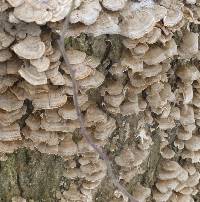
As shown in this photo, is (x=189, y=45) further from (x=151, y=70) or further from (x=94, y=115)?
(x=94, y=115)

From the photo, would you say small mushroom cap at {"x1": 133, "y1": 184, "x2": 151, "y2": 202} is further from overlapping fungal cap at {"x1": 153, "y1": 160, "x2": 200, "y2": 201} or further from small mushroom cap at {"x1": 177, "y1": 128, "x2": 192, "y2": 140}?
small mushroom cap at {"x1": 177, "y1": 128, "x2": 192, "y2": 140}

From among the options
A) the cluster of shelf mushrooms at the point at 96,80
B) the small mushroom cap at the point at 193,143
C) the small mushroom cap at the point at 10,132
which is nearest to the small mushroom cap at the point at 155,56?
the cluster of shelf mushrooms at the point at 96,80

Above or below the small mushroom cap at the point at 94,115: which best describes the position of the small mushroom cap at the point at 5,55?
above

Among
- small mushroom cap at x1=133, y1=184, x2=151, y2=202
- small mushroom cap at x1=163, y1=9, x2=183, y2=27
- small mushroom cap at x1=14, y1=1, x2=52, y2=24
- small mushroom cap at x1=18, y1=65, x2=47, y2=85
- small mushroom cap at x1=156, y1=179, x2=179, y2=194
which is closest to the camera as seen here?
small mushroom cap at x1=14, y1=1, x2=52, y2=24

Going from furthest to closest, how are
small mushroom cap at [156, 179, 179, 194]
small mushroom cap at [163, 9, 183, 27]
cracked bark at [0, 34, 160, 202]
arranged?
small mushroom cap at [156, 179, 179, 194], cracked bark at [0, 34, 160, 202], small mushroom cap at [163, 9, 183, 27]

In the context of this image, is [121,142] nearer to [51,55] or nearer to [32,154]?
[32,154]

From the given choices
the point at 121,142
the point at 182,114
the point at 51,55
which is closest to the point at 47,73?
the point at 51,55

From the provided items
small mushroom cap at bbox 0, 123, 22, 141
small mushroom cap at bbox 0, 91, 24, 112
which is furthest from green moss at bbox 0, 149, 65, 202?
small mushroom cap at bbox 0, 91, 24, 112

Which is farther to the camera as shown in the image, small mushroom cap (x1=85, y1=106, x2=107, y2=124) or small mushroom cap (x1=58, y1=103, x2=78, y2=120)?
Answer: small mushroom cap (x1=85, y1=106, x2=107, y2=124)

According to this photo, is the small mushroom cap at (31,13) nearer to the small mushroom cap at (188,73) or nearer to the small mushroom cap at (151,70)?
the small mushroom cap at (151,70)
